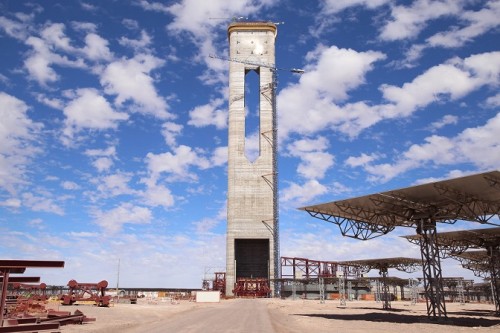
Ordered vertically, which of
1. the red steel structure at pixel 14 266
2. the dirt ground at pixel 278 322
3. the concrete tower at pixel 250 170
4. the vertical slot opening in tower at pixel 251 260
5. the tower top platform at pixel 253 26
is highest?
the tower top platform at pixel 253 26

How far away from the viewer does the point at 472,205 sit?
31812mm

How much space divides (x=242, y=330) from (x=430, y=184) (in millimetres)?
15695

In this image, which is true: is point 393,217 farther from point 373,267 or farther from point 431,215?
point 373,267

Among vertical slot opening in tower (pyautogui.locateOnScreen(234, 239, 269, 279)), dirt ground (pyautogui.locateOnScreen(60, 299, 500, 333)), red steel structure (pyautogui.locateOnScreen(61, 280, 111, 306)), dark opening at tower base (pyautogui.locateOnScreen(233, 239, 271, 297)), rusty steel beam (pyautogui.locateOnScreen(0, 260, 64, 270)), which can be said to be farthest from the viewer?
vertical slot opening in tower (pyautogui.locateOnScreen(234, 239, 269, 279))

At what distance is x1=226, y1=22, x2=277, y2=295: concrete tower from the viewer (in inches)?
3738

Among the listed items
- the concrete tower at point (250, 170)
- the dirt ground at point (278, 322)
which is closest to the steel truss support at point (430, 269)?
the dirt ground at point (278, 322)

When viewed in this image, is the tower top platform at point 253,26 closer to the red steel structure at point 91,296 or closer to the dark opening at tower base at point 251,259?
the dark opening at tower base at point 251,259

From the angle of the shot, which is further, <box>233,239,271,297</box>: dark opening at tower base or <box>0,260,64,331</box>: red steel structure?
<box>233,239,271,297</box>: dark opening at tower base

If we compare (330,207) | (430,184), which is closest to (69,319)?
(330,207)

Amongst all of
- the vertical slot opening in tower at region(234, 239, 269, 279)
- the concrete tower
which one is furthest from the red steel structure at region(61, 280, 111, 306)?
the vertical slot opening in tower at region(234, 239, 269, 279)

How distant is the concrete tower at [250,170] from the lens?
94938 mm

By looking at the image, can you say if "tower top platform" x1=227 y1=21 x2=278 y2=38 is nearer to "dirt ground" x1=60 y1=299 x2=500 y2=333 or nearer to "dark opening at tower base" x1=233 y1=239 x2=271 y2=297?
"dark opening at tower base" x1=233 y1=239 x2=271 y2=297

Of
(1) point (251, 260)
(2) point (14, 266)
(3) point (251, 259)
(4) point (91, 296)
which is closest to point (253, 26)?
(3) point (251, 259)

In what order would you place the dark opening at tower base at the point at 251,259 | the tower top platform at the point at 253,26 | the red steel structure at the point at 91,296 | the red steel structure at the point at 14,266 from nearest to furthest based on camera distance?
the red steel structure at the point at 14,266 → the red steel structure at the point at 91,296 → the dark opening at tower base at the point at 251,259 → the tower top platform at the point at 253,26
